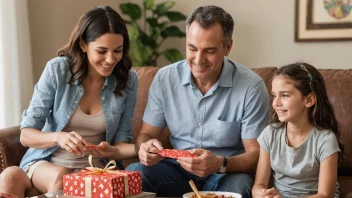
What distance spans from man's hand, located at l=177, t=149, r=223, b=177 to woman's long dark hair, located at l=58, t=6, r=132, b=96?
1.74 feet

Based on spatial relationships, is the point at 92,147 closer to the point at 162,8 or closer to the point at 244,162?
the point at 244,162

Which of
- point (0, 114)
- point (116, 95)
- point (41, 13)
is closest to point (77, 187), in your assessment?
point (116, 95)

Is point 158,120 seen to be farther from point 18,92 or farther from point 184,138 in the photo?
point 18,92

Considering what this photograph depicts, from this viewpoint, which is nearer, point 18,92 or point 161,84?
point 161,84

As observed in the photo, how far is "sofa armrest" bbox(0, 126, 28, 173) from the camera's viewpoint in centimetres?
272

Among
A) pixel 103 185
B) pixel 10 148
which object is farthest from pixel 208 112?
pixel 10 148

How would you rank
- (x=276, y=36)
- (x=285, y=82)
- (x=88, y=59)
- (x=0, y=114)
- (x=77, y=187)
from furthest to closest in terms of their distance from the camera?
(x=276, y=36) → (x=0, y=114) → (x=88, y=59) → (x=285, y=82) → (x=77, y=187)

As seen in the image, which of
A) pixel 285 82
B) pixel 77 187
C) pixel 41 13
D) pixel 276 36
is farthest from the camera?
pixel 276 36

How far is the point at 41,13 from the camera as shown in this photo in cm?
417

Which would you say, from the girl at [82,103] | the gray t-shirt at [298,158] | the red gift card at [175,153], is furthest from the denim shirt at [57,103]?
the gray t-shirt at [298,158]

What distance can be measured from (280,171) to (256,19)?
271 centimetres

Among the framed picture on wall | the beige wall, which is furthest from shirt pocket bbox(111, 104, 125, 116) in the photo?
the framed picture on wall

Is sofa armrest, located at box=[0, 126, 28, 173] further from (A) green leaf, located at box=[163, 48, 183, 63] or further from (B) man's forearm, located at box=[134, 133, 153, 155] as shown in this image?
Result: (A) green leaf, located at box=[163, 48, 183, 63]

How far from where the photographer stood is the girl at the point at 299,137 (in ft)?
7.65
